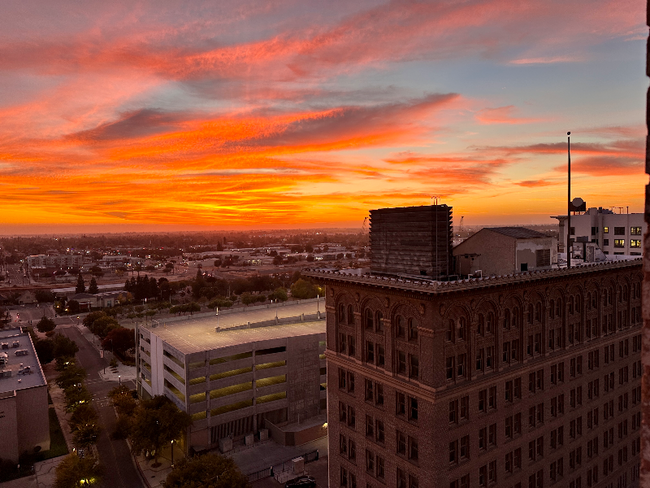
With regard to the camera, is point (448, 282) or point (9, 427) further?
point (9, 427)

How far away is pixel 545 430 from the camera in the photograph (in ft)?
167

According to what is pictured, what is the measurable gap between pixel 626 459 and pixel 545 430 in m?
23.7

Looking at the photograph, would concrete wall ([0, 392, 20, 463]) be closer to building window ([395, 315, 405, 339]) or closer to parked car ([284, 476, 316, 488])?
parked car ([284, 476, 316, 488])

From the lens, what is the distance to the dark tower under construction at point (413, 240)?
46125 mm

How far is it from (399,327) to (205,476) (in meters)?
31.0

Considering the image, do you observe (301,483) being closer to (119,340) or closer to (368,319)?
(368,319)

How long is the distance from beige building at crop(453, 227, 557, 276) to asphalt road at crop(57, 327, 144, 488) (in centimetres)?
5863

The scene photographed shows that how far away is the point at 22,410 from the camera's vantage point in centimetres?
7488

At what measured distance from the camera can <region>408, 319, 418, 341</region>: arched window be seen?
1645 inches

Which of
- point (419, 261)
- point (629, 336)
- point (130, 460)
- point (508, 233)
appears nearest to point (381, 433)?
point (419, 261)

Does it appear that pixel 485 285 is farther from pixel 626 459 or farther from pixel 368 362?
pixel 626 459

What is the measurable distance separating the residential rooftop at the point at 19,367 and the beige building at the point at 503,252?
74128 mm

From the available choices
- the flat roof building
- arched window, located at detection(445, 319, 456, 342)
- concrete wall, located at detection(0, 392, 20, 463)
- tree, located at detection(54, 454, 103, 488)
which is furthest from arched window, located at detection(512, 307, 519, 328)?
concrete wall, located at detection(0, 392, 20, 463)

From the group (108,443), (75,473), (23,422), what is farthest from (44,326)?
(75,473)
